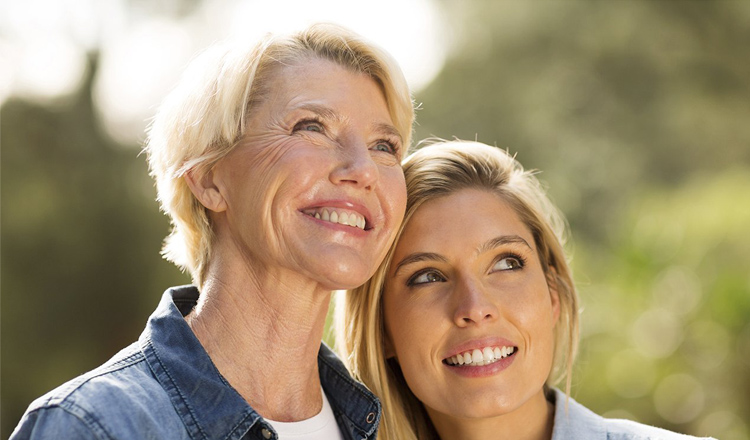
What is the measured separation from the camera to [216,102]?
8.09ft

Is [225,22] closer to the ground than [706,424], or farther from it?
farther from it

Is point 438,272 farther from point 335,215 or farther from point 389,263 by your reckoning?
point 335,215

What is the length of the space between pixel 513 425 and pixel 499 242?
2.21 ft

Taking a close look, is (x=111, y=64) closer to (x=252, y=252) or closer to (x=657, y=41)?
(x=657, y=41)

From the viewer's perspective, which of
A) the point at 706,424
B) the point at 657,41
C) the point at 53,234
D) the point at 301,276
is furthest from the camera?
the point at 657,41

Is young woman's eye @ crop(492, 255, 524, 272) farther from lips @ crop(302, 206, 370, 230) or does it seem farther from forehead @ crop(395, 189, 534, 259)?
lips @ crop(302, 206, 370, 230)

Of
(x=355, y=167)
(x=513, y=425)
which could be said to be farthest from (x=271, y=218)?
(x=513, y=425)

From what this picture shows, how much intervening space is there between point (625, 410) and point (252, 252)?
5537 millimetres

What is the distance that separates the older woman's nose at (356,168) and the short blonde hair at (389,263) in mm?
546

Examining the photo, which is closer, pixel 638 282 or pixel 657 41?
pixel 638 282

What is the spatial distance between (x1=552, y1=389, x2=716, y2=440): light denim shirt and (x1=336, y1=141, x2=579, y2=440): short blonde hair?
0.33 ft

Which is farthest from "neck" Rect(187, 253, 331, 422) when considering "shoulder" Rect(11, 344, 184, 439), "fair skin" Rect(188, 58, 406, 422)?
"shoulder" Rect(11, 344, 184, 439)

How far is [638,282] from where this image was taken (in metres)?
7.28

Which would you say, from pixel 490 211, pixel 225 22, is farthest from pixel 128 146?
pixel 490 211
